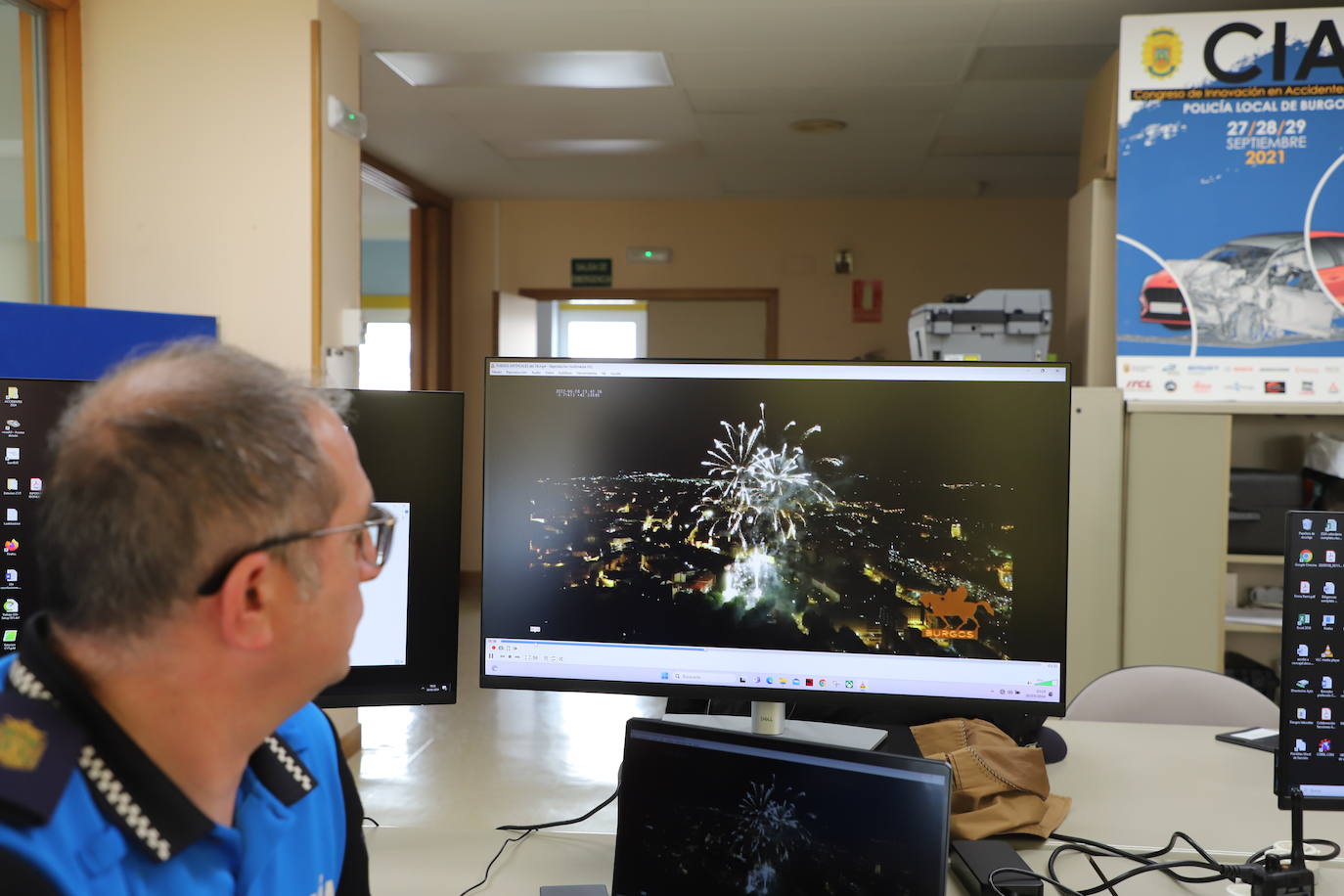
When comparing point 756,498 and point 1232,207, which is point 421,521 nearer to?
point 756,498

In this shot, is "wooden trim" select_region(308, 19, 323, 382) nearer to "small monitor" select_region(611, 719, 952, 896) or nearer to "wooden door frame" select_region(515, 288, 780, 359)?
"small monitor" select_region(611, 719, 952, 896)

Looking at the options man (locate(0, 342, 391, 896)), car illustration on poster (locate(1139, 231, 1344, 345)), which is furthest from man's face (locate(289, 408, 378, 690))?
car illustration on poster (locate(1139, 231, 1344, 345))

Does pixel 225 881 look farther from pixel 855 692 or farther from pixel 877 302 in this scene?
pixel 877 302

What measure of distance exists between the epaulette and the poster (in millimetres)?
3225

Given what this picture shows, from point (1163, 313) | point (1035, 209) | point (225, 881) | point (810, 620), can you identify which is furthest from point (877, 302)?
point (225, 881)

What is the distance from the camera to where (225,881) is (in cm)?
75

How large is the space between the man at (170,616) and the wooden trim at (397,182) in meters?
5.28

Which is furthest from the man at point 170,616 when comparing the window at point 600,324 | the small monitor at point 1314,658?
the window at point 600,324

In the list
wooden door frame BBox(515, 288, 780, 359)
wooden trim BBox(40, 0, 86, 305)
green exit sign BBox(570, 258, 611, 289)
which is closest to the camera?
wooden trim BBox(40, 0, 86, 305)

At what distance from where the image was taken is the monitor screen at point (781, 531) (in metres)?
1.18

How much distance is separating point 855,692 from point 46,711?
2.75 feet

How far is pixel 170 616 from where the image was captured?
659mm

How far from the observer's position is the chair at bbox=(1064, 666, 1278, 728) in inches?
78.2

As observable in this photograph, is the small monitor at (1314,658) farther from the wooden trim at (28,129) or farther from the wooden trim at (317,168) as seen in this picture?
the wooden trim at (28,129)
